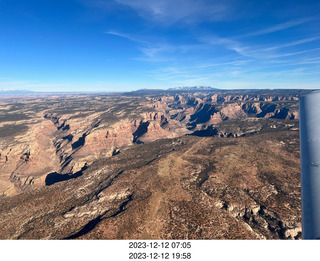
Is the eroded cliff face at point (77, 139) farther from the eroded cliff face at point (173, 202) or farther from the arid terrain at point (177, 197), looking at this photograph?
the eroded cliff face at point (173, 202)

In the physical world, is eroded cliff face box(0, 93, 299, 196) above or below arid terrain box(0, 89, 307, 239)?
below

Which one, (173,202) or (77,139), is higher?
(173,202)

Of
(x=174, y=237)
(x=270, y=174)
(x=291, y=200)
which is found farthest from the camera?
(x=270, y=174)

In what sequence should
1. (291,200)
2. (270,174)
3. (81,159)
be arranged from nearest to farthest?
(291,200) → (270,174) → (81,159)

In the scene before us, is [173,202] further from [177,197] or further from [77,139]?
[77,139]

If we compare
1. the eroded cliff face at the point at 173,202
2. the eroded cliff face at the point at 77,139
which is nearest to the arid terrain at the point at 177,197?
the eroded cliff face at the point at 173,202

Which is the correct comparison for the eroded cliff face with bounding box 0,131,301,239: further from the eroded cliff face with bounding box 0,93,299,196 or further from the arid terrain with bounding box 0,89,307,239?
the eroded cliff face with bounding box 0,93,299,196

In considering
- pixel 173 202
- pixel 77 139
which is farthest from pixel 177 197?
pixel 77 139

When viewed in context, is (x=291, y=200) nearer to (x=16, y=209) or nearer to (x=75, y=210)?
(x=75, y=210)

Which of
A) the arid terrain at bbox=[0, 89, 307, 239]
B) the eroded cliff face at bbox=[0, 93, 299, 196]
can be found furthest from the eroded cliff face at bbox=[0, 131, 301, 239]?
the eroded cliff face at bbox=[0, 93, 299, 196]

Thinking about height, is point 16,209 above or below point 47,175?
above
